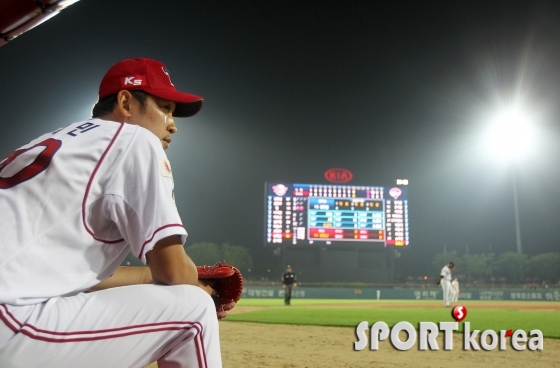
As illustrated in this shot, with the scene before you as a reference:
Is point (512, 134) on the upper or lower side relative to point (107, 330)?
upper

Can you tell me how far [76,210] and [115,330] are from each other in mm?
284

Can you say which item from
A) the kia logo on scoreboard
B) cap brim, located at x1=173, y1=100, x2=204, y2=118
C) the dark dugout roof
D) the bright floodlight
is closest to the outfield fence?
the kia logo on scoreboard

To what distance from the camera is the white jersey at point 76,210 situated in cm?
110

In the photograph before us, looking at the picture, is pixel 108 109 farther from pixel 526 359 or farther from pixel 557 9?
pixel 557 9

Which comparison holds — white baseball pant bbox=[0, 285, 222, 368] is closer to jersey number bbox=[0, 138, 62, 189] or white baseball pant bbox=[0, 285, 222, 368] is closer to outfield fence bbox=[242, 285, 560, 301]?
jersey number bbox=[0, 138, 62, 189]

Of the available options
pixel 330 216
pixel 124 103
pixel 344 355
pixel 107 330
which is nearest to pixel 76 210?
pixel 107 330

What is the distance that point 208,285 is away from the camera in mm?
1555

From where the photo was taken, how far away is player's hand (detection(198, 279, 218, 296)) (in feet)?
5.00

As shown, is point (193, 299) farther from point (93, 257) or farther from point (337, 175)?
point (337, 175)

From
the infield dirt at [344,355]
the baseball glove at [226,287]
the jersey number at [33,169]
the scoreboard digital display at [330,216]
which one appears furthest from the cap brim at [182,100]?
the scoreboard digital display at [330,216]

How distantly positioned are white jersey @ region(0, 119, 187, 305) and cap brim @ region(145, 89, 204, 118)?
1.08 feet

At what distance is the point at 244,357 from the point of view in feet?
15.3

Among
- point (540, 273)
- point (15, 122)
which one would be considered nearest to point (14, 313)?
point (15, 122)

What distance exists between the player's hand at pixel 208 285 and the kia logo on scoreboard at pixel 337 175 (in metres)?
23.9
